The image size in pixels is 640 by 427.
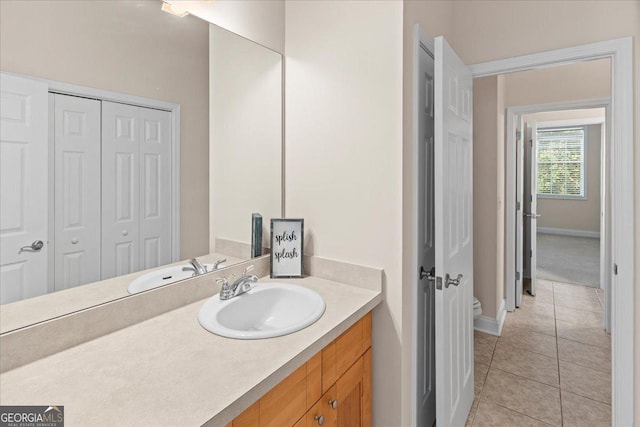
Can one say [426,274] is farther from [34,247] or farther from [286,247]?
[34,247]

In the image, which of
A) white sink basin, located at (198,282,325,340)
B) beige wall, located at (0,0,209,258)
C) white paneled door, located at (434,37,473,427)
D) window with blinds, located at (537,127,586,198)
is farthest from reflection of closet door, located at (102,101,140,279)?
window with blinds, located at (537,127,586,198)

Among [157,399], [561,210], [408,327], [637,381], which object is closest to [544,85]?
[637,381]

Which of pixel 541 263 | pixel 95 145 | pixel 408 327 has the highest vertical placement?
pixel 95 145

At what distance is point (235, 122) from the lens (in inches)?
63.4

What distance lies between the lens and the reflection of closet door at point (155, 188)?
1.18 metres

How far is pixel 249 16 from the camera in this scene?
159 centimetres

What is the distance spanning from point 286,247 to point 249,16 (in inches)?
44.0

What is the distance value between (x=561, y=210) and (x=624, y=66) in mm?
7343

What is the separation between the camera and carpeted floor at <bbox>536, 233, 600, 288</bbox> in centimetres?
476

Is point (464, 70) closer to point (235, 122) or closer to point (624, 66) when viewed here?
point (624, 66)

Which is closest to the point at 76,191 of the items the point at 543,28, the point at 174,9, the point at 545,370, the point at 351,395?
the point at 174,9

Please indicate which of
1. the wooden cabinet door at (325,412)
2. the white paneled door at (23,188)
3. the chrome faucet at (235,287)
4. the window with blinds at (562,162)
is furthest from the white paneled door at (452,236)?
the window with blinds at (562,162)

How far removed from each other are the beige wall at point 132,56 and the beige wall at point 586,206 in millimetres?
8495

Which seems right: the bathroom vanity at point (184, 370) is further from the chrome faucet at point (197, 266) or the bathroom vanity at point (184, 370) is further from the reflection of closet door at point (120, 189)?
the reflection of closet door at point (120, 189)
